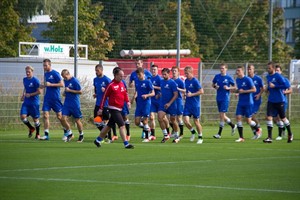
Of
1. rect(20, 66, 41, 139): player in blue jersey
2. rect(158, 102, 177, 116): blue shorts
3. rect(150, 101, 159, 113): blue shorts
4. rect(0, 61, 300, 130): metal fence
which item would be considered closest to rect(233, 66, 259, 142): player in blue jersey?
rect(158, 102, 177, 116): blue shorts

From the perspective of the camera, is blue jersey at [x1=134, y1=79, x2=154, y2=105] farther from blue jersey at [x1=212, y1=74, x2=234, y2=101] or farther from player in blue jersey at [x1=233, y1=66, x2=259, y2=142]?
blue jersey at [x1=212, y1=74, x2=234, y2=101]

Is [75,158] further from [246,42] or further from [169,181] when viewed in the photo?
[246,42]

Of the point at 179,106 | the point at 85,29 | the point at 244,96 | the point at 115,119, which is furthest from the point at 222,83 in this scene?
the point at 85,29

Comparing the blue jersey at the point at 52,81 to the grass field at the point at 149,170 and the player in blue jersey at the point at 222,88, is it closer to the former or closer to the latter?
the grass field at the point at 149,170

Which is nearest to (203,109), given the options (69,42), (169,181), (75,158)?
(69,42)

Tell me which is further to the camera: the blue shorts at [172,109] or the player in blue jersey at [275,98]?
the blue shorts at [172,109]

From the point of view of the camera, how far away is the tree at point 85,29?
37.5 meters

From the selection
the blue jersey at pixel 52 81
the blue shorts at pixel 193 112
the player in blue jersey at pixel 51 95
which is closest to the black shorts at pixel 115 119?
the blue shorts at pixel 193 112

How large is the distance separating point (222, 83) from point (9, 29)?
1344cm

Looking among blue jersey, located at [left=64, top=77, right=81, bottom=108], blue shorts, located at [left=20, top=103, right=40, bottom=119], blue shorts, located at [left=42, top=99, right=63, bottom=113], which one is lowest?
blue shorts, located at [left=20, top=103, right=40, bottom=119]

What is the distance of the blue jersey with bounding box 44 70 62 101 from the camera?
81.5 feet

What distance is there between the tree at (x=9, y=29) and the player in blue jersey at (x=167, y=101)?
435 inches

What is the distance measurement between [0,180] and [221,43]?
3125 centimetres

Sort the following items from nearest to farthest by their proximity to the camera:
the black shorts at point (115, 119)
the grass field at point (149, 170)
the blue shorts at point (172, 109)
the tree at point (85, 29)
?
the grass field at point (149, 170) → the black shorts at point (115, 119) → the blue shorts at point (172, 109) → the tree at point (85, 29)
